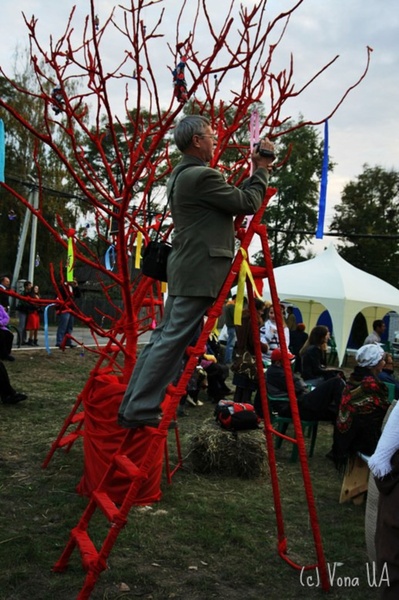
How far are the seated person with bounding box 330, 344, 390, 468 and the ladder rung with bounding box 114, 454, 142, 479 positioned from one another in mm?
2478

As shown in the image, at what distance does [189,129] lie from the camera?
293cm

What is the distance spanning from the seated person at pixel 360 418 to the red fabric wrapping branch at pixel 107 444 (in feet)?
5.28

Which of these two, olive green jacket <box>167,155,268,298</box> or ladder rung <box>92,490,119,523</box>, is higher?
olive green jacket <box>167,155,268,298</box>

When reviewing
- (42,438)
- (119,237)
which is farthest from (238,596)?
(42,438)

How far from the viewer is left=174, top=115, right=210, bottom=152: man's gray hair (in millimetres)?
2926

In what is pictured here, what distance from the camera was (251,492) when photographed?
5043 millimetres

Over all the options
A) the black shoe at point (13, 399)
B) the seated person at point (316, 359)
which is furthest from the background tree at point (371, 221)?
the black shoe at point (13, 399)

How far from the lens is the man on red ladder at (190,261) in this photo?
2771 mm

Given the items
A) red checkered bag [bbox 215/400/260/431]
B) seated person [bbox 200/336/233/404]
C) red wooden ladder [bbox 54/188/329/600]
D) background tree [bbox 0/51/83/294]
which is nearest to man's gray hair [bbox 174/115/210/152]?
red wooden ladder [bbox 54/188/329/600]

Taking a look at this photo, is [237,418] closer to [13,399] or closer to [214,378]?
[13,399]

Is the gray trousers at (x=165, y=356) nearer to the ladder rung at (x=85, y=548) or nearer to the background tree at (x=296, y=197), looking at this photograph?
the ladder rung at (x=85, y=548)

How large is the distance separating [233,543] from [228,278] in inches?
76.7

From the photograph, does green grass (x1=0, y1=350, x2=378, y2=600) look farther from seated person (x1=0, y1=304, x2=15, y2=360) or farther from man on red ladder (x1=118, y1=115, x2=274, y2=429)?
seated person (x1=0, y1=304, x2=15, y2=360)

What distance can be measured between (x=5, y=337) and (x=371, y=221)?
32.7 metres
